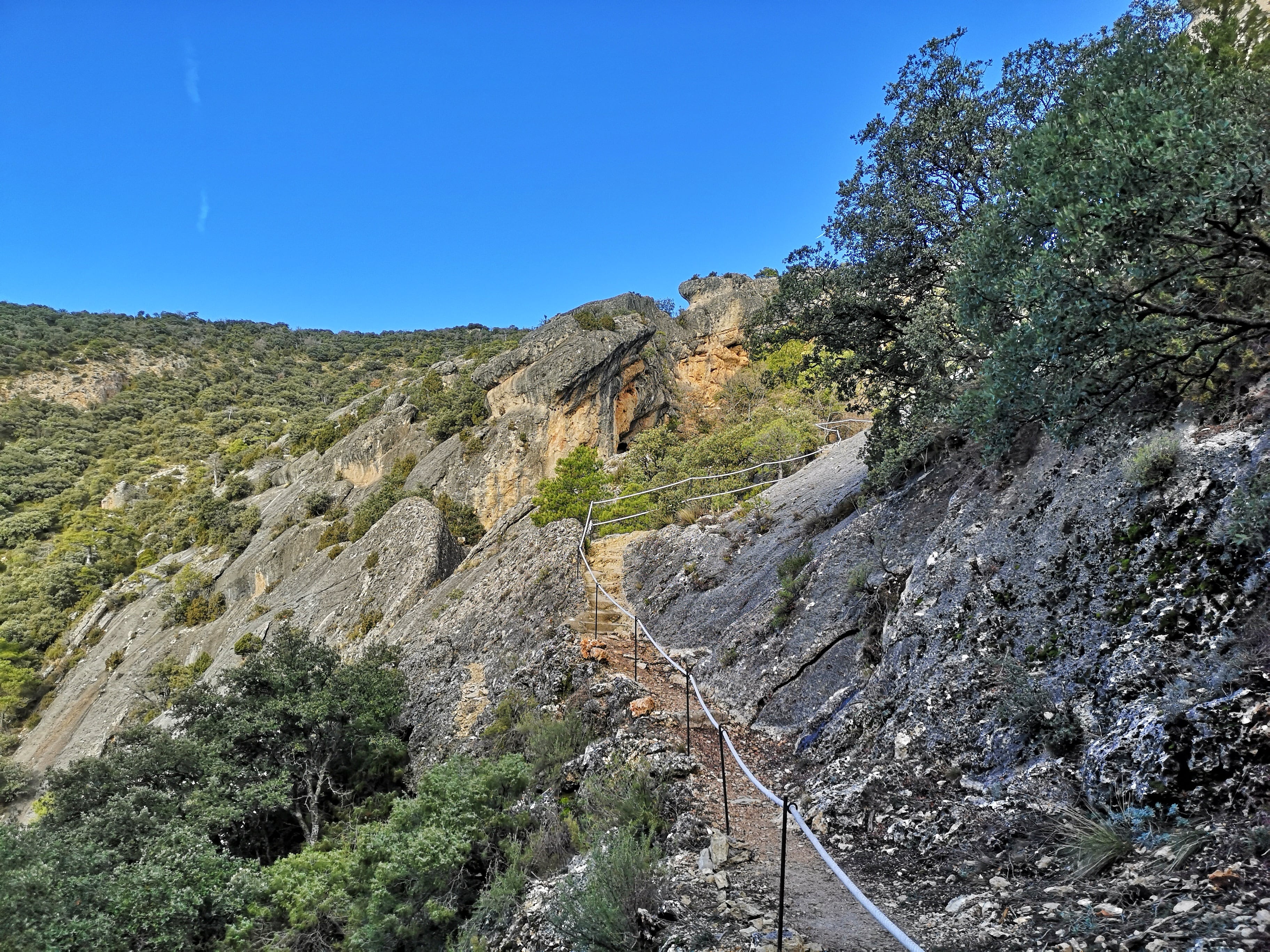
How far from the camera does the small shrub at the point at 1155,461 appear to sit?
5.87m

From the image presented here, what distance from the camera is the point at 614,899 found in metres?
5.38

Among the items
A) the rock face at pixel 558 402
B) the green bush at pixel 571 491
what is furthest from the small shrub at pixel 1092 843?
the rock face at pixel 558 402

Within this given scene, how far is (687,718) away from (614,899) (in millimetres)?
3582

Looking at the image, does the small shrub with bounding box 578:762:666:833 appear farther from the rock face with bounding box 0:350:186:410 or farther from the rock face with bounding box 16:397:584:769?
the rock face with bounding box 0:350:186:410

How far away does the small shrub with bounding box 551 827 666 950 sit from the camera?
5.15 metres

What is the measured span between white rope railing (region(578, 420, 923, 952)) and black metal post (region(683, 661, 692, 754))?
46mm

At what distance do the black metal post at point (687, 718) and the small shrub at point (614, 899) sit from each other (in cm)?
213

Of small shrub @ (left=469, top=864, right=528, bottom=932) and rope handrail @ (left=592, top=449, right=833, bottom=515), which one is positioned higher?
rope handrail @ (left=592, top=449, right=833, bottom=515)

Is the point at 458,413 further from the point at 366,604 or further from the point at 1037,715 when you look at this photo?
the point at 1037,715

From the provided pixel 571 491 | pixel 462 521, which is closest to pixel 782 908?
pixel 571 491

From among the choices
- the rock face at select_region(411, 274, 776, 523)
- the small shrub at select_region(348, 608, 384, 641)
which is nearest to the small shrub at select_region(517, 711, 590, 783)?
the small shrub at select_region(348, 608, 384, 641)

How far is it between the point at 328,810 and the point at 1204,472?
19.6 m

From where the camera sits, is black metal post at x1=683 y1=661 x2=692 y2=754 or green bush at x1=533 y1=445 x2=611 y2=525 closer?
black metal post at x1=683 y1=661 x2=692 y2=754

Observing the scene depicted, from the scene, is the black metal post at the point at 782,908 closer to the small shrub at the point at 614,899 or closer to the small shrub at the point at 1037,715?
the small shrub at the point at 614,899
